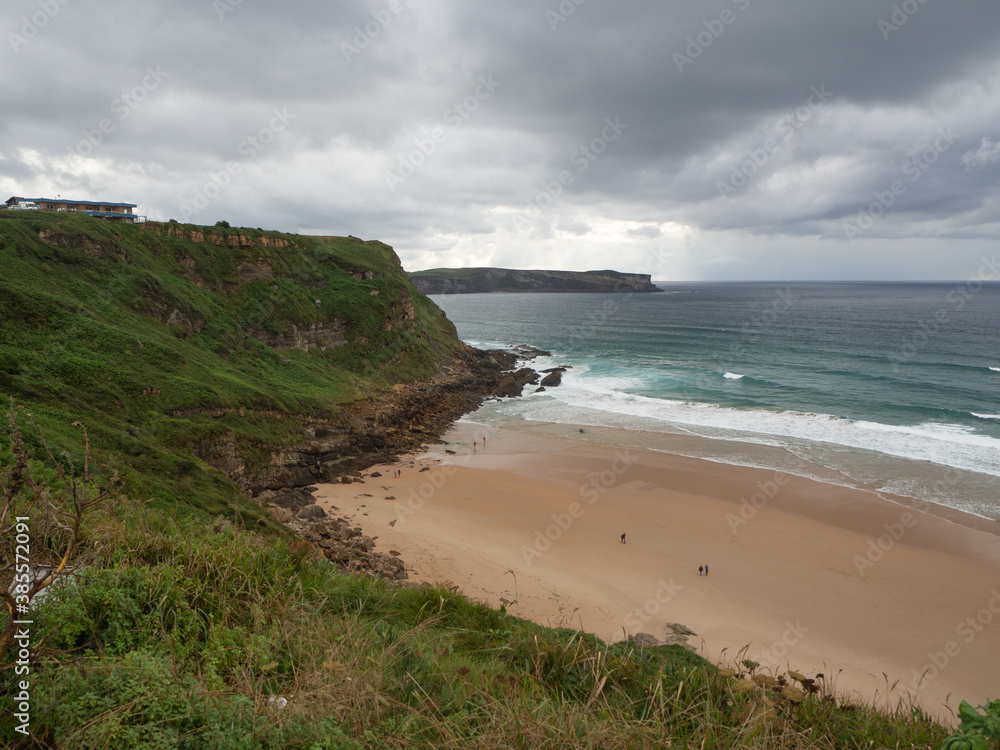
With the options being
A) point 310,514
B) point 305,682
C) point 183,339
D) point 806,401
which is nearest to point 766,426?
point 806,401

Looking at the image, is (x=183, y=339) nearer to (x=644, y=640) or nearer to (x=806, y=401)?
(x=644, y=640)

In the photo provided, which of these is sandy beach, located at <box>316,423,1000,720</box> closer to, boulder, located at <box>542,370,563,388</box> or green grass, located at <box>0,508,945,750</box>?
green grass, located at <box>0,508,945,750</box>

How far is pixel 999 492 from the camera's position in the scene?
21406 millimetres

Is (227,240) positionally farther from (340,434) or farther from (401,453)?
(401,453)

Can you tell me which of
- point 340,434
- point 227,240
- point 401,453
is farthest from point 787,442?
point 227,240

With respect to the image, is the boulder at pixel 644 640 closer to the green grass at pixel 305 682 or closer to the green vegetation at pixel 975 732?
the green grass at pixel 305 682

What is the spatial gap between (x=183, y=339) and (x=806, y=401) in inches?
1615

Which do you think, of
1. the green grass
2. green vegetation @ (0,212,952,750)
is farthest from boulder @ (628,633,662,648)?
the green grass

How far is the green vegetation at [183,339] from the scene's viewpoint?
50.7 ft

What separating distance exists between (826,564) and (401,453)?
1993cm

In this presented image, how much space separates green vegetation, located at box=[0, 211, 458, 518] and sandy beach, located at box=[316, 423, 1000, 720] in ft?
20.5

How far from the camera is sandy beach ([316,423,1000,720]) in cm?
1286

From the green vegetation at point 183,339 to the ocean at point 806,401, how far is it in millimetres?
12642

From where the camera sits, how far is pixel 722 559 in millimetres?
17297
